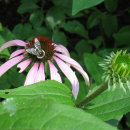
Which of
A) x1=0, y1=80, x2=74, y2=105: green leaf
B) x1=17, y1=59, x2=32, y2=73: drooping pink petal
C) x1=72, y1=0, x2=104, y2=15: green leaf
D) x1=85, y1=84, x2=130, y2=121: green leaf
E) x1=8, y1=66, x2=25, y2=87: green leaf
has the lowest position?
x1=8, y1=66, x2=25, y2=87: green leaf

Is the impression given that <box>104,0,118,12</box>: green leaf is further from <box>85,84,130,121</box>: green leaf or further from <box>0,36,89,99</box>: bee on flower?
<box>85,84,130,121</box>: green leaf

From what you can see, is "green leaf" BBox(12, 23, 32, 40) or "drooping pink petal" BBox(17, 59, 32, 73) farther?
"green leaf" BBox(12, 23, 32, 40)

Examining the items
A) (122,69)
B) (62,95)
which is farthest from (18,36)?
(122,69)

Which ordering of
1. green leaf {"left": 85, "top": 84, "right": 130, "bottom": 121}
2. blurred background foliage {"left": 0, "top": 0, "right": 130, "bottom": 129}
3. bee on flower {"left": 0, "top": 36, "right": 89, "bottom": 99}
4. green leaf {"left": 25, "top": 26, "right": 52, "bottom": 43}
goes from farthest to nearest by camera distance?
1. green leaf {"left": 25, "top": 26, "right": 52, "bottom": 43}
2. blurred background foliage {"left": 0, "top": 0, "right": 130, "bottom": 129}
3. bee on flower {"left": 0, "top": 36, "right": 89, "bottom": 99}
4. green leaf {"left": 85, "top": 84, "right": 130, "bottom": 121}

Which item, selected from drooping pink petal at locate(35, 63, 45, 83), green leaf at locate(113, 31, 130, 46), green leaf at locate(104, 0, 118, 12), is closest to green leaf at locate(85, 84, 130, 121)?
drooping pink petal at locate(35, 63, 45, 83)

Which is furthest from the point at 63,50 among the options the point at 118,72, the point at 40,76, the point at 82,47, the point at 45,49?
→ the point at 82,47


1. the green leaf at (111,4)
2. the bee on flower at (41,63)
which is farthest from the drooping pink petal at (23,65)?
the green leaf at (111,4)
